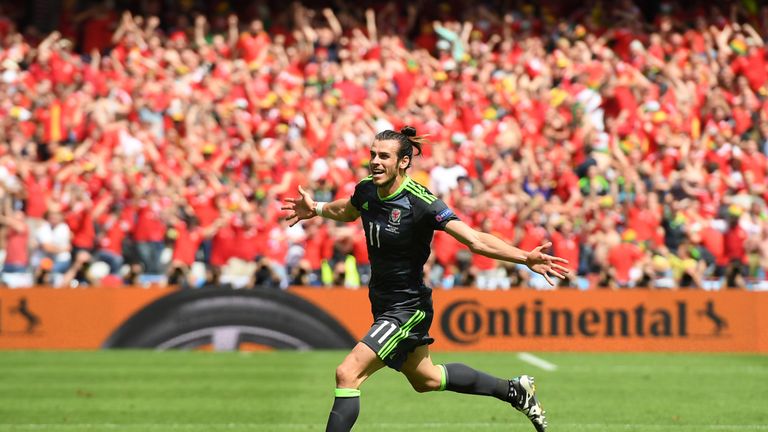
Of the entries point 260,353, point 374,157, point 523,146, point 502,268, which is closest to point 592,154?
point 523,146

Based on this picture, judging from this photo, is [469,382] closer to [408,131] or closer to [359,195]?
[359,195]

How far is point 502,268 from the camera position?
20422mm

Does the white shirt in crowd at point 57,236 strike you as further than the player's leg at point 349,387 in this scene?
Yes

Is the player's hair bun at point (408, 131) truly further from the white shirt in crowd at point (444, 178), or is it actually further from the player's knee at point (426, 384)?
the white shirt in crowd at point (444, 178)

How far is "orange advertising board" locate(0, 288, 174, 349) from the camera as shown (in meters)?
19.3

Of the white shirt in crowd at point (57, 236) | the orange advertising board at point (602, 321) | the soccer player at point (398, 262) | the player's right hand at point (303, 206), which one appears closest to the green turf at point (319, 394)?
the orange advertising board at point (602, 321)

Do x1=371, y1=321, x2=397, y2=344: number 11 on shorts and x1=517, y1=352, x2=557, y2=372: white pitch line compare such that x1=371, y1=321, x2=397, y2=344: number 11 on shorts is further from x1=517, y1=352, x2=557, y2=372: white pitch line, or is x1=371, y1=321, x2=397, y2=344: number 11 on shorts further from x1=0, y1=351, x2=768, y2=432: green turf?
x1=517, y1=352, x2=557, y2=372: white pitch line

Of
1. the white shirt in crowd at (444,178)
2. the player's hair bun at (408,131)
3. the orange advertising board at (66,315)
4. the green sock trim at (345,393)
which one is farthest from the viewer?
the white shirt in crowd at (444,178)

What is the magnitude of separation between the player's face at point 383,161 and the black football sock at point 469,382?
1502 millimetres

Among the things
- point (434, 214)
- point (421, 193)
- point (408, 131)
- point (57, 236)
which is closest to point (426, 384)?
point (434, 214)

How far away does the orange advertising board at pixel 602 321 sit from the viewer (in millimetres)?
19875

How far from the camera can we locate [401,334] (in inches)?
334

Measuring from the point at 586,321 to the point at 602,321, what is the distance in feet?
0.84

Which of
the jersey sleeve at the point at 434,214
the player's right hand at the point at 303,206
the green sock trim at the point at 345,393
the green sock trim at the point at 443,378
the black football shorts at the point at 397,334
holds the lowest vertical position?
the green sock trim at the point at 345,393
